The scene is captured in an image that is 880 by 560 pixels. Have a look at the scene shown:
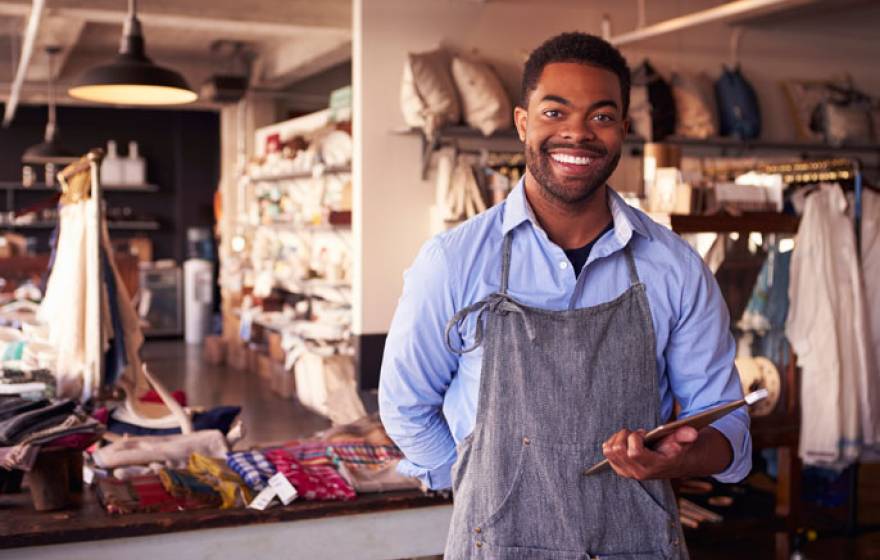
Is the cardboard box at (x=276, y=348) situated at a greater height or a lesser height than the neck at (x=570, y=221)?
lesser

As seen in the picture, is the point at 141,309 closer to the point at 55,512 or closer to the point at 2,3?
the point at 2,3

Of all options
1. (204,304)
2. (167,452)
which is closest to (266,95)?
(204,304)

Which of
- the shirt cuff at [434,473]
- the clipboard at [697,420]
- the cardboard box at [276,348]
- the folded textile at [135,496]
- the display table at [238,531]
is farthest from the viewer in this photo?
the cardboard box at [276,348]

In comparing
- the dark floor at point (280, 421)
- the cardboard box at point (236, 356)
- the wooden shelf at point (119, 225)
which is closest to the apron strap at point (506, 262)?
the dark floor at point (280, 421)

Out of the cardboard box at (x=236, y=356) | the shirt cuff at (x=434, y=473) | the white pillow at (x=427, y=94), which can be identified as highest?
the white pillow at (x=427, y=94)

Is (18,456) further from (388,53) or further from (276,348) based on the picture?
(276,348)

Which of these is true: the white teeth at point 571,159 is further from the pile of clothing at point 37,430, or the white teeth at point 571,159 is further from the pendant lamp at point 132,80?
the pendant lamp at point 132,80

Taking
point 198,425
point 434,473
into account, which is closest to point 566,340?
point 434,473

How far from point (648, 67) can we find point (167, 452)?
15.1 feet

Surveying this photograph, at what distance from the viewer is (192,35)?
11.8 metres

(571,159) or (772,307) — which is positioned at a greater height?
(571,159)

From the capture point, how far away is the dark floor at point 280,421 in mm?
5258

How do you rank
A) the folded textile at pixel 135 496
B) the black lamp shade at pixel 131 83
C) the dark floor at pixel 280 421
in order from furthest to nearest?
1. the dark floor at pixel 280 421
2. the black lamp shade at pixel 131 83
3. the folded textile at pixel 135 496

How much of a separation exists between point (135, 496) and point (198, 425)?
2.85ft
